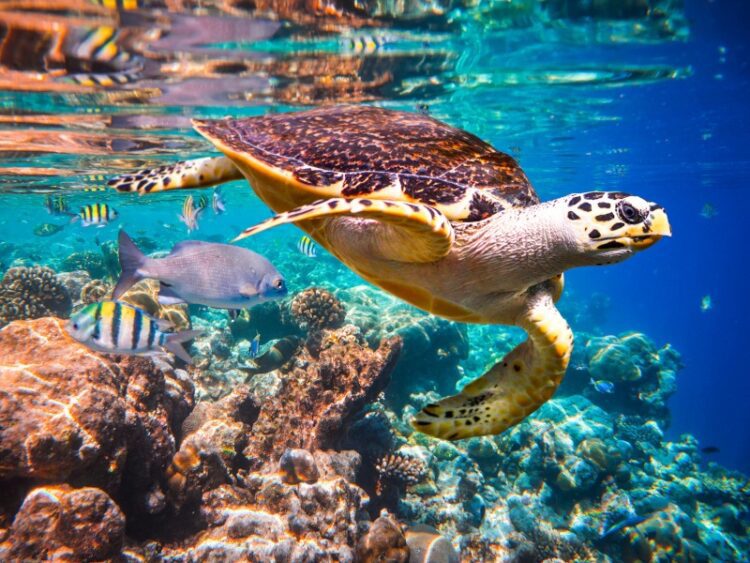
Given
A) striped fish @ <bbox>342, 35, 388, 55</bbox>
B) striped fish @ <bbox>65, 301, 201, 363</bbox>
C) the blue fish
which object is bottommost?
the blue fish

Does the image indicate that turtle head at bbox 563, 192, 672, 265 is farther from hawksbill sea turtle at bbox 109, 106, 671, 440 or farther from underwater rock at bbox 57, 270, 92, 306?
underwater rock at bbox 57, 270, 92, 306

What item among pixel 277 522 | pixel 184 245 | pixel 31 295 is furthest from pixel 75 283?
pixel 277 522

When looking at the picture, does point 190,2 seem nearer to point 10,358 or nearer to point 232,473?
point 10,358

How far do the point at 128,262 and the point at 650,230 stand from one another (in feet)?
17.5

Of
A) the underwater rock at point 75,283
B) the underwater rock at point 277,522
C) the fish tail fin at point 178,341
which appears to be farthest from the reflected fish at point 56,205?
the underwater rock at point 277,522

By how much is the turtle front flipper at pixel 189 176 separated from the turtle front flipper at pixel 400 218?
223 cm

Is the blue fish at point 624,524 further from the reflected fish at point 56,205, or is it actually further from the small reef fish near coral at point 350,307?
the reflected fish at point 56,205

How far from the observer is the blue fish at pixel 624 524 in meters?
6.73

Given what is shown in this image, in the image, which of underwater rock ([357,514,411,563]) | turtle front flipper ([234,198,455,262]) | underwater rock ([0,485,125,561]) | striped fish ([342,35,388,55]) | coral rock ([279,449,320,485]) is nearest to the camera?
turtle front flipper ([234,198,455,262])

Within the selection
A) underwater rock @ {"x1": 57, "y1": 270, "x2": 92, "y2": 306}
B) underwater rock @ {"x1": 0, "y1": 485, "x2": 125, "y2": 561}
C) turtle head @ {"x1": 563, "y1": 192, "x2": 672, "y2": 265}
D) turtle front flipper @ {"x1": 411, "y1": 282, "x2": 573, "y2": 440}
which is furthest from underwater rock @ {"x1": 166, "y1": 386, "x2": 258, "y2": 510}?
underwater rock @ {"x1": 57, "y1": 270, "x2": 92, "y2": 306}

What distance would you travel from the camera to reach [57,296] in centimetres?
944

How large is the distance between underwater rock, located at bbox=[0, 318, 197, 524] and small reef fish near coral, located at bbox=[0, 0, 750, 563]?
1.0 inches

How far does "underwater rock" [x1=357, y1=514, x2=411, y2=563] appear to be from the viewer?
4.05 meters

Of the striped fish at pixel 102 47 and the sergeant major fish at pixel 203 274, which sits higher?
the striped fish at pixel 102 47
